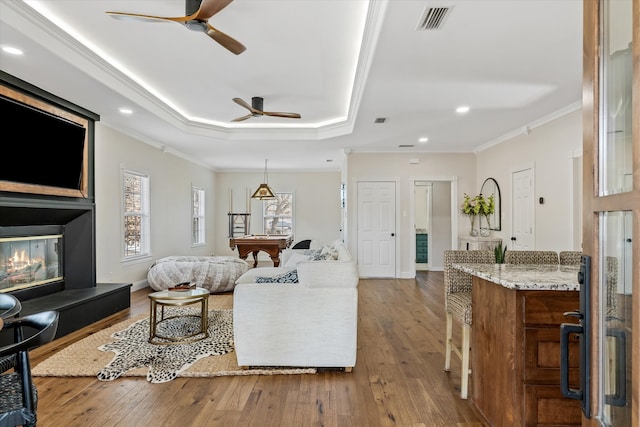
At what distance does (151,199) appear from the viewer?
6484 millimetres

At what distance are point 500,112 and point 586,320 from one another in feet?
14.6

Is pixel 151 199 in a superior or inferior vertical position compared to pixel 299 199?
inferior

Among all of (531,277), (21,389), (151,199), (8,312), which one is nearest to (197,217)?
(151,199)

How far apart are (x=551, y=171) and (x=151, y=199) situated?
617 centimetres

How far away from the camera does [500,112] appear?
475 cm

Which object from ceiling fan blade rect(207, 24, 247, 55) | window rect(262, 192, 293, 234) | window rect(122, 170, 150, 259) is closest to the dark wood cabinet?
ceiling fan blade rect(207, 24, 247, 55)

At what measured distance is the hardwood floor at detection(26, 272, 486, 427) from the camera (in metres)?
2.26

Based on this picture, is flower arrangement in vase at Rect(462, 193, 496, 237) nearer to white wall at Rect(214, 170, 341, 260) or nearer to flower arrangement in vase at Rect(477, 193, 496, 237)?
flower arrangement in vase at Rect(477, 193, 496, 237)

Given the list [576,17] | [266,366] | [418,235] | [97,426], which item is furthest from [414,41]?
[418,235]

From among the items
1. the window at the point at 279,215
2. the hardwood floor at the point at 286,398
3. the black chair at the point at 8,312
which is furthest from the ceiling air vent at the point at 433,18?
the window at the point at 279,215

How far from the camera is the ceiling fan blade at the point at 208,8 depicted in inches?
89.4

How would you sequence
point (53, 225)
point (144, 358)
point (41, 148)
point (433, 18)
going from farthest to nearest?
point (53, 225) < point (41, 148) < point (144, 358) < point (433, 18)

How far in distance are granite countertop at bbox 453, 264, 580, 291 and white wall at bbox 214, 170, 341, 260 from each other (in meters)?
8.00

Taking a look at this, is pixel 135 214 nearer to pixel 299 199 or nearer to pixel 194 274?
pixel 194 274
